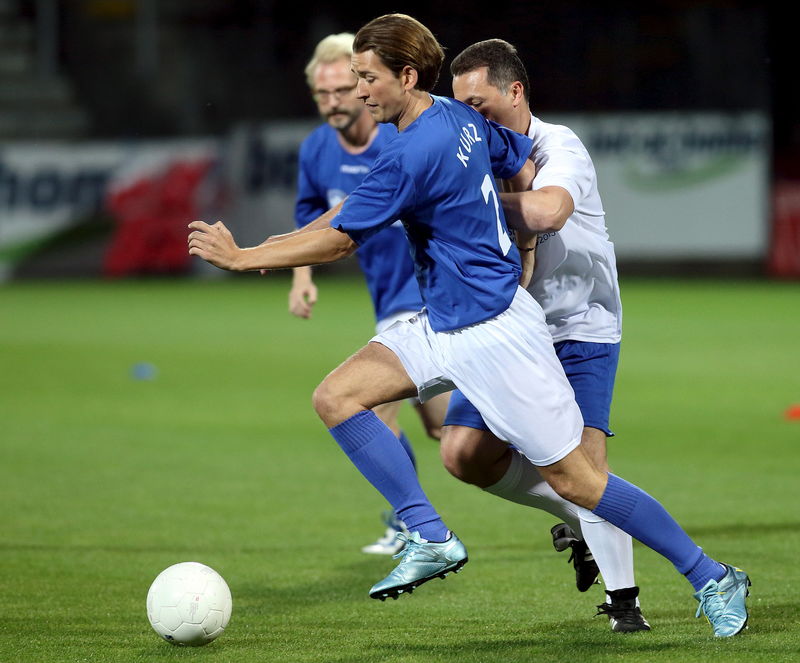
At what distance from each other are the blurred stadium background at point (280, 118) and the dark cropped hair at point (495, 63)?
690 inches

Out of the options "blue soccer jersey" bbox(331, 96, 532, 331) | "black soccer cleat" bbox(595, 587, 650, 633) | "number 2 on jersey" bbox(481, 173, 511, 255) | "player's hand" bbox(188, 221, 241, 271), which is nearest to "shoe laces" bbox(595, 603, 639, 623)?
"black soccer cleat" bbox(595, 587, 650, 633)

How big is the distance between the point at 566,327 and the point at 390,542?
6.26 ft

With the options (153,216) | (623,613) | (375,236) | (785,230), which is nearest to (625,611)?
(623,613)

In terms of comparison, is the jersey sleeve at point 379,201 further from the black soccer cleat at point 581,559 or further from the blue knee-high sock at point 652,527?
the black soccer cleat at point 581,559

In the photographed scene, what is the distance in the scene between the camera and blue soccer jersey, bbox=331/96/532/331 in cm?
433

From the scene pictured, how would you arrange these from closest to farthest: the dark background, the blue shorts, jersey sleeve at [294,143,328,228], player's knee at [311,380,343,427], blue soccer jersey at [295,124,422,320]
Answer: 1. player's knee at [311,380,343,427]
2. the blue shorts
3. blue soccer jersey at [295,124,422,320]
4. jersey sleeve at [294,143,328,228]
5. the dark background

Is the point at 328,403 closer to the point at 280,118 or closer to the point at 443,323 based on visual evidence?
the point at 443,323

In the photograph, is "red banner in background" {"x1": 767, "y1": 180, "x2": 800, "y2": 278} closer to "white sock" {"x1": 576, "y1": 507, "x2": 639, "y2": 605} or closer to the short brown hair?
"white sock" {"x1": 576, "y1": 507, "x2": 639, "y2": 605}

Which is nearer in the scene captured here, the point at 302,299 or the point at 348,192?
the point at 302,299

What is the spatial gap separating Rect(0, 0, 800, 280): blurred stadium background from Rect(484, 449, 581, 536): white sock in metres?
17.6

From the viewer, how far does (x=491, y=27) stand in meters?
27.0

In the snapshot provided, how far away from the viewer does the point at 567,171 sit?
465 centimetres

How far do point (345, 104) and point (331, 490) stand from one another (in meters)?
2.60

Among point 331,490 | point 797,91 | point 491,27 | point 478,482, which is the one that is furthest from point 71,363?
point 797,91
